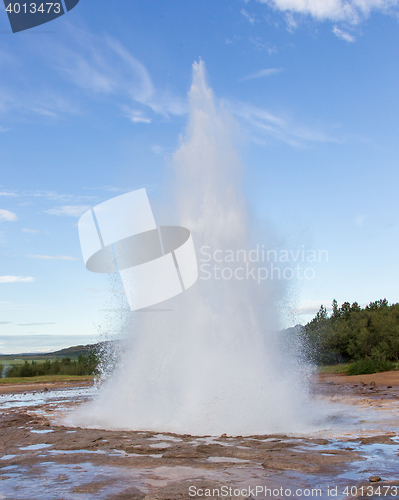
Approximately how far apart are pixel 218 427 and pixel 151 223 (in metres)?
10.6

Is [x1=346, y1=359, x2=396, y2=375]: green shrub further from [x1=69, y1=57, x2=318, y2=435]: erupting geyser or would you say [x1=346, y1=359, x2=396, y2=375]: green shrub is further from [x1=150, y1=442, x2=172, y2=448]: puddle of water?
[x1=150, y1=442, x2=172, y2=448]: puddle of water

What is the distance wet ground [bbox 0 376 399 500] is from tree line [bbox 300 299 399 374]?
148ft


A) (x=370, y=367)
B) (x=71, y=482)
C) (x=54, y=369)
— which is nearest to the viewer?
(x=71, y=482)

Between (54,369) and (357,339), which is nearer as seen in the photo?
(357,339)

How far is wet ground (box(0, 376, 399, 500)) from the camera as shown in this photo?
6762 mm

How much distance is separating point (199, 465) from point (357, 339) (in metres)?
56.3

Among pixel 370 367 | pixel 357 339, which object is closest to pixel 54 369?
pixel 357 339

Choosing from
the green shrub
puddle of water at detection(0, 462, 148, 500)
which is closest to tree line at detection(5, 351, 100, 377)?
the green shrub

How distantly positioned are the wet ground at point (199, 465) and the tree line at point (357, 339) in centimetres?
4521

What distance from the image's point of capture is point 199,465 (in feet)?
27.7

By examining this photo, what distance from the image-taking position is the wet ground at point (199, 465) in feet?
22.2

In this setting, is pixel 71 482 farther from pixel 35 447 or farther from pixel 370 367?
pixel 370 367

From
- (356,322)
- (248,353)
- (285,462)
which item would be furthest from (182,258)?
(356,322)

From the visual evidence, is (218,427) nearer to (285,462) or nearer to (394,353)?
(285,462)
